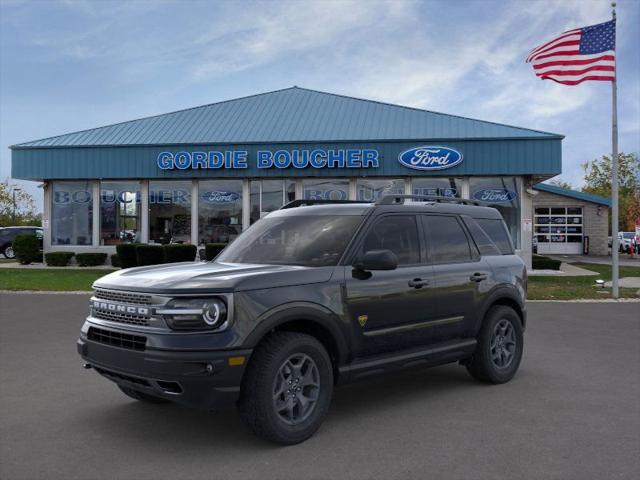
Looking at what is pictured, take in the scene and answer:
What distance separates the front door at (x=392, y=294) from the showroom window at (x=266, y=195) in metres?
19.9

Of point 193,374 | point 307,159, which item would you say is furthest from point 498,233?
point 307,159

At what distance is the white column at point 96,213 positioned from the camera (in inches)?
1047

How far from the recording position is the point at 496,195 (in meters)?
24.5

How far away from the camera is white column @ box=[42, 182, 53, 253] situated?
88.0 ft

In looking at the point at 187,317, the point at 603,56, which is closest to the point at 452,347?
the point at 187,317

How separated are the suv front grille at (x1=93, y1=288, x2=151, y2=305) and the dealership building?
64.8 ft

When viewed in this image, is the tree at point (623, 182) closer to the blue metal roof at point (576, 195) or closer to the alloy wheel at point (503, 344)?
the blue metal roof at point (576, 195)

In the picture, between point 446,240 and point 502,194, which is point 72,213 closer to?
point 502,194

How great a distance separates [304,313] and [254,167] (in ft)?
67.7

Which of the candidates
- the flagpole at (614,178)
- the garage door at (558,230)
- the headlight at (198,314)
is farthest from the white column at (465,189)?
the headlight at (198,314)

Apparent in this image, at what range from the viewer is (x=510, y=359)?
6.89 metres

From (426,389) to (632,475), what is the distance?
2533 millimetres

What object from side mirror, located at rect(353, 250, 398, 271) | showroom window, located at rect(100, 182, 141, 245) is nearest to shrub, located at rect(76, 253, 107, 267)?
showroom window, located at rect(100, 182, 141, 245)

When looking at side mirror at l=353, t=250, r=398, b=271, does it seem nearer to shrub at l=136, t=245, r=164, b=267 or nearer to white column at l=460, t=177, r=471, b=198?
shrub at l=136, t=245, r=164, b=267
